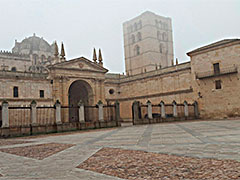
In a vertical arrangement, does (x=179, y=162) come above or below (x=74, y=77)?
below

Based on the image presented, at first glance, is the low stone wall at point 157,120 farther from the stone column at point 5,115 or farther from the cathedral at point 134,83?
the stone column at point 5,115

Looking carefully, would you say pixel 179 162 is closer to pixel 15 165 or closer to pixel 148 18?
pixel 15 165

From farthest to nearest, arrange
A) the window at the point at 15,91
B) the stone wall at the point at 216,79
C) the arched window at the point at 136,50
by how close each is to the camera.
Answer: the arched window at the point at 136,50
the window at the point at 15,91
the stone wall at the point at 216,79

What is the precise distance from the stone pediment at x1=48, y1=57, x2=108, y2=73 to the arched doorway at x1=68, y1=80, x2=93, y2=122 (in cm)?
217

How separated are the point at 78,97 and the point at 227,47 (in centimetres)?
2220

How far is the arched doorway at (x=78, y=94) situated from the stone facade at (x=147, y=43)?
78.2ft

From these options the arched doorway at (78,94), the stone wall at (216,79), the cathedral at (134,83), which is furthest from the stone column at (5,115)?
the stone wall at (216,79)

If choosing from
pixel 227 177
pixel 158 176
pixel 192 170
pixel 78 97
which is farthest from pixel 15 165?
pixel 78 97

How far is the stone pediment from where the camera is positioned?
32.2 metres

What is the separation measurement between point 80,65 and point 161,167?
2997cm

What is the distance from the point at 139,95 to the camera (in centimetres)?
4006

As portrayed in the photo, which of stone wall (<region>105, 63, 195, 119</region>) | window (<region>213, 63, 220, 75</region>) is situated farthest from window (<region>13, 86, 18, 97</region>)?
window (<region>213, 63, 220, 75</region>)

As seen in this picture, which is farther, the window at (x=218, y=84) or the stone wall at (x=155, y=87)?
the stone wall at (x=155, y=87)

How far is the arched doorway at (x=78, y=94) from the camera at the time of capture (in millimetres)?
A: 35312
